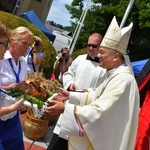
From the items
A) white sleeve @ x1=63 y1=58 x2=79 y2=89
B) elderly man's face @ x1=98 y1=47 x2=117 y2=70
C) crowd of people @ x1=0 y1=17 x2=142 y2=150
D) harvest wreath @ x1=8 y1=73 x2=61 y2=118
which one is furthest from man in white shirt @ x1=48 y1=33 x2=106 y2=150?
elderly man's face @ x1=98 y1=47 x2=117 y2=70

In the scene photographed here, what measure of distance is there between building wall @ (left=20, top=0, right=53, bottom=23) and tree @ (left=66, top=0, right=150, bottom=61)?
19.9 feet

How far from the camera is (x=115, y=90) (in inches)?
128

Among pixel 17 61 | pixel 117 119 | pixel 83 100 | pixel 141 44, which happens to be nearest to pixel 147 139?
pixel 83 100

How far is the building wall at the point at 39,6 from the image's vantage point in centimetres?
2527

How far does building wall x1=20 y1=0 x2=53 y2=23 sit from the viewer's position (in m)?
25.3

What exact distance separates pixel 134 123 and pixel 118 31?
106 centimetres

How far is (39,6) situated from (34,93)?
2429cm

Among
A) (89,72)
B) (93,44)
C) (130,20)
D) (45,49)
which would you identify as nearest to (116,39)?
(93,44)

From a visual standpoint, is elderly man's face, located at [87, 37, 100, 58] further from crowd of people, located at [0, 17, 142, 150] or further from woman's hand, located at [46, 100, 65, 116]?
woman's hand, located at [46, 100, 65, 116]

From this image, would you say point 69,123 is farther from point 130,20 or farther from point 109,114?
point 130,20

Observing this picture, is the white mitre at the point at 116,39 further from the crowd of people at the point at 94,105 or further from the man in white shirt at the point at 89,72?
the man in white shirt at the point at 89,72

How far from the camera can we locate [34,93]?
11.3 feet

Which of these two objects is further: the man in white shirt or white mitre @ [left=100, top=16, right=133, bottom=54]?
the man in white shirt

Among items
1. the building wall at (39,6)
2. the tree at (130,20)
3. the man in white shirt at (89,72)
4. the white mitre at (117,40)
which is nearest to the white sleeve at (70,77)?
the man in white shirt at (89,72)
